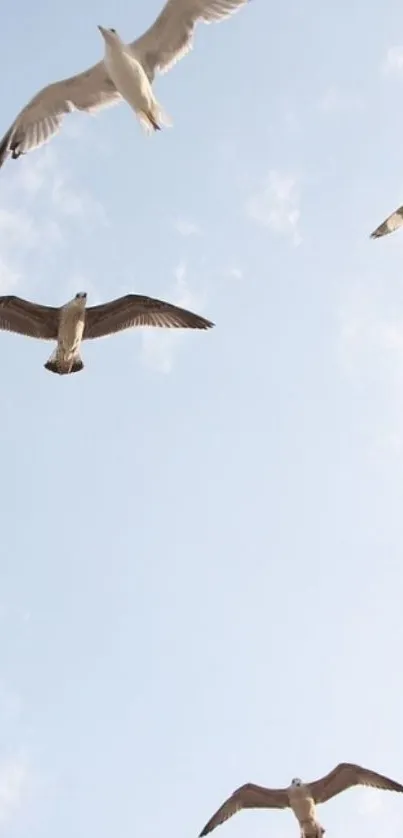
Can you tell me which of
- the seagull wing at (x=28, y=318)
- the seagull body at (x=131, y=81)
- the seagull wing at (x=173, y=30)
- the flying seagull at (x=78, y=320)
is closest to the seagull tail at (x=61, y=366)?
the flying seagull at (x=78, y=320)

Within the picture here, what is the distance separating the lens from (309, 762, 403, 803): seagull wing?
16.3 m

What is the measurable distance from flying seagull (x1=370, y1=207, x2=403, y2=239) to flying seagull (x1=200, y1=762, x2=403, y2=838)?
8.90 meters

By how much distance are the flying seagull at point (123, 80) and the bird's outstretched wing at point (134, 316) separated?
8.02 ft

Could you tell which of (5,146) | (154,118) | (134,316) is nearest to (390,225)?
(134,316)

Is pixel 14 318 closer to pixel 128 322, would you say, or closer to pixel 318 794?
pixel 128 322

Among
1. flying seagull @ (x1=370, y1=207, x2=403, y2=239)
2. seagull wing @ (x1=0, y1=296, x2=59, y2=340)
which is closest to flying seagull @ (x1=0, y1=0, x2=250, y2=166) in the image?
seagull wing @ (x1=0, y1=296, x2=59, y2=340)

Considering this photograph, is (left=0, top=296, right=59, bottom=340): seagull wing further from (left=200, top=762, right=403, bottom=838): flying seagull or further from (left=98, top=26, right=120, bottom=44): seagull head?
(left=200, top=762, right=403, bottom=838): flying seagull

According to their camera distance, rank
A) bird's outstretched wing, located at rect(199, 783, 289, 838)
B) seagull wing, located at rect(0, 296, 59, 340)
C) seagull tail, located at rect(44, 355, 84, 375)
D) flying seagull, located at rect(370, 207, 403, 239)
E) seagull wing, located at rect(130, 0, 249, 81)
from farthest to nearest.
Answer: flying seagull, located at rect(370, 207, 403, 239), bird's outstretched wing, located at rect(199, 783, 289, 838), seagull wing, located at rect(0, 296, 59, 340), seagull tail, located at rect(44, 355, 84, 375), seagull wing, located at rect(130, 0, 249, 81)

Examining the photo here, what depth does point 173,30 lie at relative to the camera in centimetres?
1546

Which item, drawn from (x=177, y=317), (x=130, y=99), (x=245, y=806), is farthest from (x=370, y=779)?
(x=130, y=99)

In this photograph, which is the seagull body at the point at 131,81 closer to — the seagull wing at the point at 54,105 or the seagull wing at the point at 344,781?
the seagull wing at the point at 54,105

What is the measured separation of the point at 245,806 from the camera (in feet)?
56.1

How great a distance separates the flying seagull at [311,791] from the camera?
1623 centimetres

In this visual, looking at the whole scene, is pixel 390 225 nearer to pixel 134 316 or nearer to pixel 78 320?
pixel 134 316
